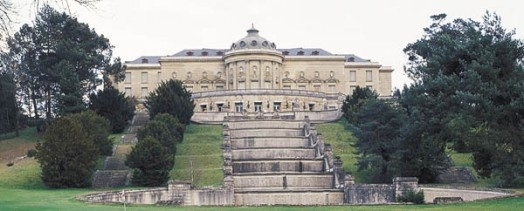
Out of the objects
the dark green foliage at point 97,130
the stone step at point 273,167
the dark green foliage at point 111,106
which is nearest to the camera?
the stone step at point 273,167

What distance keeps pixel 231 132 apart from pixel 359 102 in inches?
502

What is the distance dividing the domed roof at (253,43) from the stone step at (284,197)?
58084 mm

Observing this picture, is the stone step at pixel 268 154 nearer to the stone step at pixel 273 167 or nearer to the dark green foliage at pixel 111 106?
the stone step at pixel 273 167

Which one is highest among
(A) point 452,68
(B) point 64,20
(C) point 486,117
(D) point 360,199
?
(B) point 64,20

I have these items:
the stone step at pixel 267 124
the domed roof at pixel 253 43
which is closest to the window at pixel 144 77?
the domed roof at pixel 253 43

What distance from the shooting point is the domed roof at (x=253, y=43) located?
9700cm

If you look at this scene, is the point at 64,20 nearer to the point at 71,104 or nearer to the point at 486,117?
the point at 71,104

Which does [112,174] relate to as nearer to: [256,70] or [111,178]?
[111,178]

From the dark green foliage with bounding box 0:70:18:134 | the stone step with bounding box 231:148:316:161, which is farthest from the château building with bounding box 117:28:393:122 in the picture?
the stone step with bounding box 231:148:316:161

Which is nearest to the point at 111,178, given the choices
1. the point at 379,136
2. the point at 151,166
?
the point at 151,166

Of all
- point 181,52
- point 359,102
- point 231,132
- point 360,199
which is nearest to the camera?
point 360,199

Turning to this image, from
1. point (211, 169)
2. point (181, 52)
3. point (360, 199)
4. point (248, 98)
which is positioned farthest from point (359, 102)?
point (181, 52)

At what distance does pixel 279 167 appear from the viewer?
1905 inches

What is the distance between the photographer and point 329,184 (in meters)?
45.0
